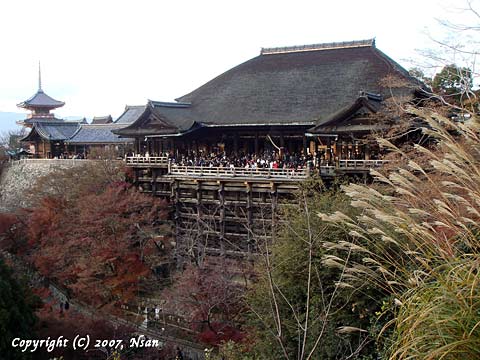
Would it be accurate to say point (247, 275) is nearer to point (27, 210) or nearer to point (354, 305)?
point (354, 305)

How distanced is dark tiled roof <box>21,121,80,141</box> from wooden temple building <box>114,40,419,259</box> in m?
9.99

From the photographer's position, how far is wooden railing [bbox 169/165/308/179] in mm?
16711

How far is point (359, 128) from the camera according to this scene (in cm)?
1585

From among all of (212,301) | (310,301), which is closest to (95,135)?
(212,301)

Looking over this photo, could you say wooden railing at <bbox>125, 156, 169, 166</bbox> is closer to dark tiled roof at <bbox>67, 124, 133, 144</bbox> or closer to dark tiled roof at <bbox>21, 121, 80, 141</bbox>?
dark tiled roof at <bbox>67, 124, 133, 144</bbox>

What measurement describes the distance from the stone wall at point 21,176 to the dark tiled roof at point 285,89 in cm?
638

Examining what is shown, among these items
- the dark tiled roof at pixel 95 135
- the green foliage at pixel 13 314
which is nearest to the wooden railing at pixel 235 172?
the green foliage at pixel 13 314

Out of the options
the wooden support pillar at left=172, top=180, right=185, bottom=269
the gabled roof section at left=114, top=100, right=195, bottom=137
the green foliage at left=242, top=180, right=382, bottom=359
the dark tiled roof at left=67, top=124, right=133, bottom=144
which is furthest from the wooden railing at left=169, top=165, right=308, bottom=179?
the dark tiled roof at left=67, top=124, right=133, bottom=144

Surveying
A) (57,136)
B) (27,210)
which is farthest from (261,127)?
(57,136)

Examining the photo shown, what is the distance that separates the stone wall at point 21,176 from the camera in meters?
26.4

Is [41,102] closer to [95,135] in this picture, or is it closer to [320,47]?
[95,135]

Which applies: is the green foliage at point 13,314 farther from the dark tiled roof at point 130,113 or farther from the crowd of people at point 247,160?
the dark tiled roof at point 130,113

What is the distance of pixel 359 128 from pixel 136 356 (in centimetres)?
911

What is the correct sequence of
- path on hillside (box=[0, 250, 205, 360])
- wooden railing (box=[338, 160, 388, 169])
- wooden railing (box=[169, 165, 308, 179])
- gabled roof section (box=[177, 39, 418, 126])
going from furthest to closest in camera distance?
1. gabled roof section (box=[177, 39, 418, 126])
2. wooden railing (box=[169, 165, 308, 179])
3. wooden railing (box=[338, 160, 388, 169])
4. path on hillside (box=[0, 250, 205, 360])
